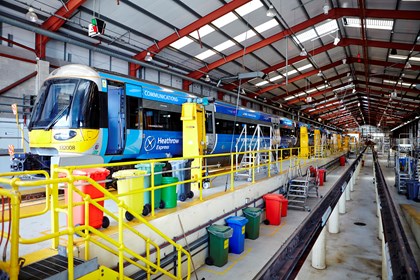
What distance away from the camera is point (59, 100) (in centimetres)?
628

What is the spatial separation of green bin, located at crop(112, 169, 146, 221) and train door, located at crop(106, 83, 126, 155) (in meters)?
3.18

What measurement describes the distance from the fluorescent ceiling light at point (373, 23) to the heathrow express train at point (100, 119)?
11.1 meters

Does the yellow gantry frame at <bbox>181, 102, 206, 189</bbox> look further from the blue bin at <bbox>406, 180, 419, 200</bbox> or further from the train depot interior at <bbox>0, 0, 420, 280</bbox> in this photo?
the blue bin at <bbox>406, 180, 419, 200</bbox>

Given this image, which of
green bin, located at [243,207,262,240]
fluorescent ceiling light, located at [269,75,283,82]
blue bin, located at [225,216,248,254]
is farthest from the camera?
fluorescent ceiling light, located at [269,75,283,82]

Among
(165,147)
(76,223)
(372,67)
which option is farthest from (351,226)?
(372,67)

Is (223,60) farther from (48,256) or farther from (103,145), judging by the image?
(48,256)


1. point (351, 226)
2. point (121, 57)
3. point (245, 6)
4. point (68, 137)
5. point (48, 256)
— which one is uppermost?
point (245, 6)

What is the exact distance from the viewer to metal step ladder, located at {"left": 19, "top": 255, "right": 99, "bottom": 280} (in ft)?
8.00

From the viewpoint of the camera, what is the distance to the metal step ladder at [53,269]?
2.44 metres

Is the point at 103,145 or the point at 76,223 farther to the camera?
the point at 103,145

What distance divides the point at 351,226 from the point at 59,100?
36.8 ft

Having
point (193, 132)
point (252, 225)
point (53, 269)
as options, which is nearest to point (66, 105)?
point (193, 132)

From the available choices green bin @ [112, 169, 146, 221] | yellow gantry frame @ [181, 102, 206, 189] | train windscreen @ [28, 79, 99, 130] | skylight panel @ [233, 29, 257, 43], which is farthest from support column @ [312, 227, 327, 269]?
skylight panel @ [233, 29, 257, 43]

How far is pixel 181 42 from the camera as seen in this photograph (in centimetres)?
1384
